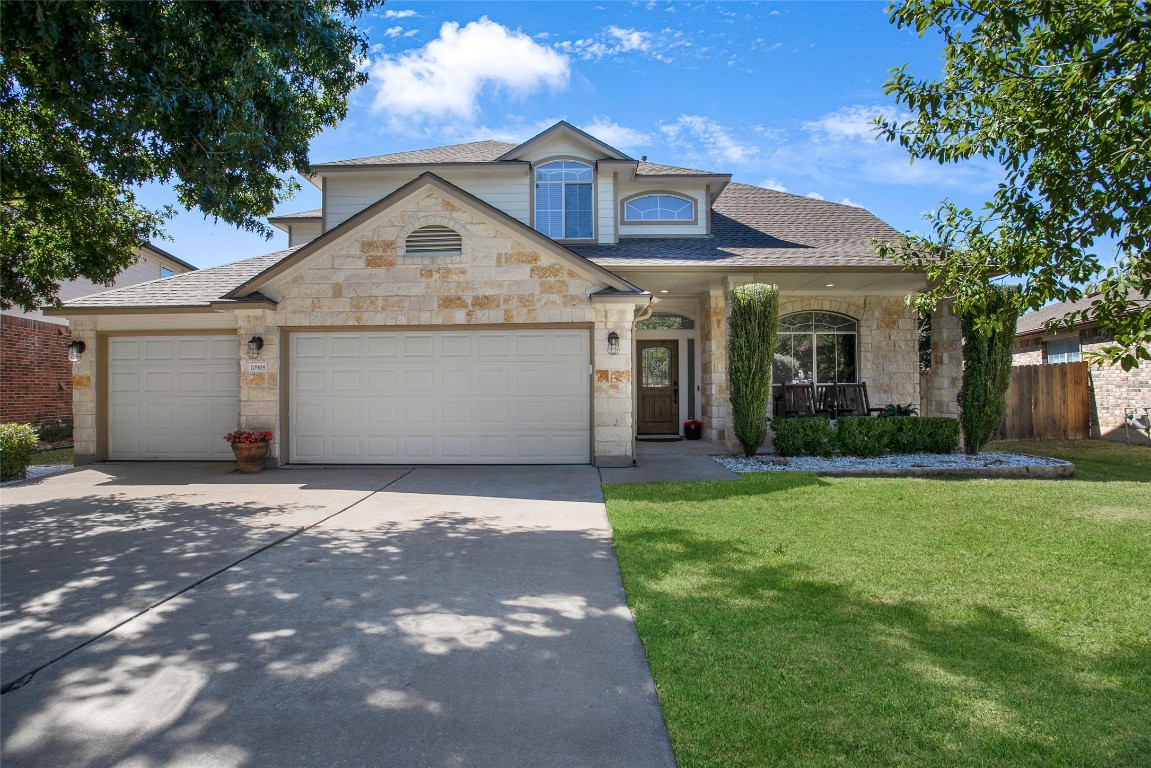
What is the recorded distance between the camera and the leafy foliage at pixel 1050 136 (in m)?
3.86

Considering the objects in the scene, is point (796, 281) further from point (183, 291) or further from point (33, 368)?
point (33, 368)

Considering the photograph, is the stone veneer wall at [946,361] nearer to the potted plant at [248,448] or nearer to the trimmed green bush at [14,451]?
the potted plant at [248,448]

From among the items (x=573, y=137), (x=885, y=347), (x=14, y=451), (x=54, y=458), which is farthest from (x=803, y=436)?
(x=54, y=458)

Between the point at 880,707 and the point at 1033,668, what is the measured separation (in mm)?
1100

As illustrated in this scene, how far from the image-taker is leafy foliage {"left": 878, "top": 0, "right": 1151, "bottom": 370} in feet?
12.7

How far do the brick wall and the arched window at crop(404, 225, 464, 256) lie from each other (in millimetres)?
11146

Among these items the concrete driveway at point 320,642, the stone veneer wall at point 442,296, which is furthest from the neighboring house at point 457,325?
the concrete driveway at point 320,642

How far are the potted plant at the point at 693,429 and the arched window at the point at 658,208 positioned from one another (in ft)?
15.7

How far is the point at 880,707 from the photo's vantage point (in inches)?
115

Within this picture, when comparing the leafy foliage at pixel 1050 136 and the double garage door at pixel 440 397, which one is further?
the double garage door at pixel 440 397

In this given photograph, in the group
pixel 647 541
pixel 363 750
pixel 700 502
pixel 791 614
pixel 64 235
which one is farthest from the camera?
pixel 64 235

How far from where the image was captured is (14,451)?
9984mm

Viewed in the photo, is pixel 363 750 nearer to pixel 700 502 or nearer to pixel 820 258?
pixel 700 502

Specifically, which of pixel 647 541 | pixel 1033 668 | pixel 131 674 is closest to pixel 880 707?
pixel 1033 668
